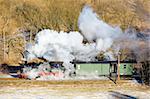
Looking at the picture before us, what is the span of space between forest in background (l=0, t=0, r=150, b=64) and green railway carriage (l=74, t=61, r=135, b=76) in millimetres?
22127

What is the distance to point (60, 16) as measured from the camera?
9881 centimetres

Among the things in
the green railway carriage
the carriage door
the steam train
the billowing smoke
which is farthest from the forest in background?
the carriage door

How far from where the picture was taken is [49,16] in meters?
99.0

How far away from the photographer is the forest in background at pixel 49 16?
79.9 metres

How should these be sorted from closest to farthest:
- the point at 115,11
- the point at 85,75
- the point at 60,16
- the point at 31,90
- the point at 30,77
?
1. the point at 31,90
2. the point at 30,77
3. the point at 85,75
4. the point at 60,16
5. the point at 115,11

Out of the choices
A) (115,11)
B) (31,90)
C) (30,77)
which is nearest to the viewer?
(31,90)

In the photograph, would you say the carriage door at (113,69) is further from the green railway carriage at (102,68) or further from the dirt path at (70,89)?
the dirt path at (70,89)

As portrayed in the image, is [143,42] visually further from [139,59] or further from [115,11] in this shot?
[115,11]

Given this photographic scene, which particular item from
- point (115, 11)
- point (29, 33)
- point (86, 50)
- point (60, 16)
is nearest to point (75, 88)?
point (86, 50)

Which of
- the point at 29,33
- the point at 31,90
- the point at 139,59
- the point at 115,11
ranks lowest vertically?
the point at 31,90

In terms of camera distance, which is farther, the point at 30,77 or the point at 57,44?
the point at 57,44

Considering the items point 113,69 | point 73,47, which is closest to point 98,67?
point 113,69

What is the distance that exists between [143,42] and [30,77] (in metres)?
17.5

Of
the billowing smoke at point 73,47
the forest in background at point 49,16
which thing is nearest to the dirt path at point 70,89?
the billowing smoke at point 73,47
